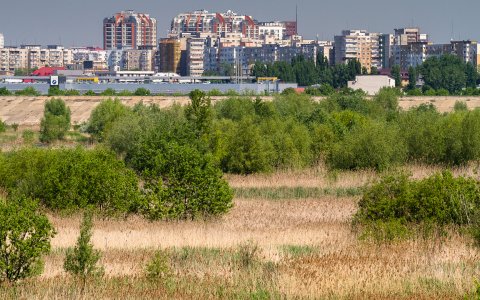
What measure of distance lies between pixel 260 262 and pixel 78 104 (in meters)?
71.6

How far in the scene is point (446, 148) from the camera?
1582 inches

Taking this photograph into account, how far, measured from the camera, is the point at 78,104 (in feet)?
288

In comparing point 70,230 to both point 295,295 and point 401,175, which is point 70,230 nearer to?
point 401,175

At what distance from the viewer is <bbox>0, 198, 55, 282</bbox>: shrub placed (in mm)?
15898

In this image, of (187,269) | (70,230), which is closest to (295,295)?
(187,269)

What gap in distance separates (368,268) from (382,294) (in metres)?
1.60

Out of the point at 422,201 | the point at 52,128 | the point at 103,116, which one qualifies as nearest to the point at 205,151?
the point at 422,201

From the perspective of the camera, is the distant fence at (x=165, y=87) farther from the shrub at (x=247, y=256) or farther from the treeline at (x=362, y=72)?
the shrub at (x=247, y=256)

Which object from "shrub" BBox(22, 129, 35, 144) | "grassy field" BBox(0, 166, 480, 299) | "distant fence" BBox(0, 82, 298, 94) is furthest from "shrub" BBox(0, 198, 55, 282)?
"distant fence" BBox(0, 82, 298, 94)

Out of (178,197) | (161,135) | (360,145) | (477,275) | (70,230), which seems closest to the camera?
(477,275)

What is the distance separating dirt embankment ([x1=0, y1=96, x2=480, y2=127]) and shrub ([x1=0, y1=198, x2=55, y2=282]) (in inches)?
2408

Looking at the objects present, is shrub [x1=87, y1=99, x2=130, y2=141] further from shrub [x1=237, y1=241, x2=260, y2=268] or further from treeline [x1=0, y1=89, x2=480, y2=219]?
shrub [x1=237, y1=241, x2=260, y2=268]

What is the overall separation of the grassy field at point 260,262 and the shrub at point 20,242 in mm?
296

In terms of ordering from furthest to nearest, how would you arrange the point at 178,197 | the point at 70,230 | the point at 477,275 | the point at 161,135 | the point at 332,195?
the point at 332,195, the point at 161,135, the point at 178,197, the point at 70,230, the point at 477,275
